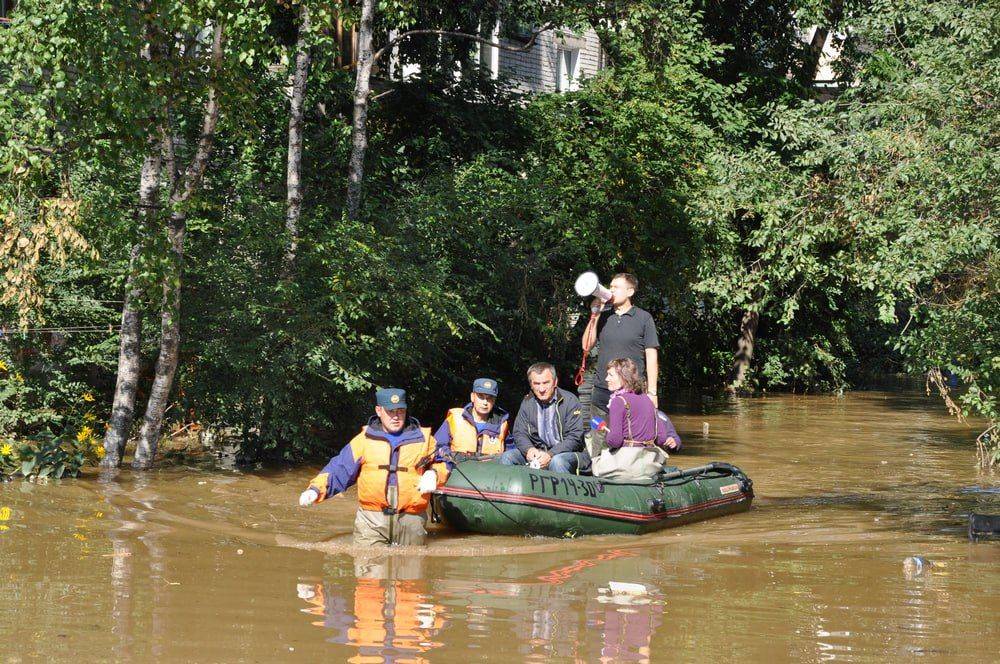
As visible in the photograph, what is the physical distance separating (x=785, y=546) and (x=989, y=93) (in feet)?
18.4

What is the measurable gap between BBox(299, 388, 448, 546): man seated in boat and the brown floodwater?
0.65 ft

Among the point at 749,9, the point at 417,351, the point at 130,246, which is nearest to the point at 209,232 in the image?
the point at 130,246

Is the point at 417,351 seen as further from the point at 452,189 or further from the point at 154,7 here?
the point at 154,7

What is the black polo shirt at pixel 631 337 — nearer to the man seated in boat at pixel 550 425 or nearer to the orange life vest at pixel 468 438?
the man seated in boat at pixel 550 425

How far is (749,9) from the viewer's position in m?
25.8

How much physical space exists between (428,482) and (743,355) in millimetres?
20021

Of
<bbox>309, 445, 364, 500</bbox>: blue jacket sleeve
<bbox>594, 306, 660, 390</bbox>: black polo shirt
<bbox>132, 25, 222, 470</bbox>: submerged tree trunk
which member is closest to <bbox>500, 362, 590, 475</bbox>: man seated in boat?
<bbox>594, 306, 660, 390</bbox>: black polo shirt

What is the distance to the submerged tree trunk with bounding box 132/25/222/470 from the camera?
500 inches

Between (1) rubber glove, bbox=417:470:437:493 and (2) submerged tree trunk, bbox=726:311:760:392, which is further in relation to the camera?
(2) submerged tree trunk, bbox=726:311:760:392

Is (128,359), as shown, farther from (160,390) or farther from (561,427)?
(561,427)

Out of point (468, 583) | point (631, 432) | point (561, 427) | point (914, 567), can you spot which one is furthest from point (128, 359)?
point (914, 567)

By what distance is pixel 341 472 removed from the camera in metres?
9.11

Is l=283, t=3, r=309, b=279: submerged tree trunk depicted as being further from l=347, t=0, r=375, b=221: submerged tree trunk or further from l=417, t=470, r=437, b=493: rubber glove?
l=417, t=470, r=437, b=493: rubber glove

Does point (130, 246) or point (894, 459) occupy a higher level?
point (130, 246)
